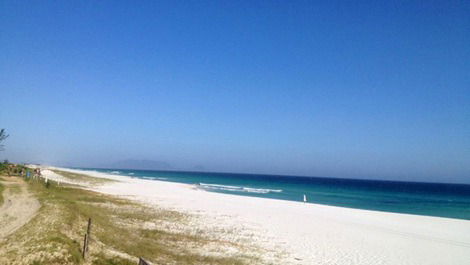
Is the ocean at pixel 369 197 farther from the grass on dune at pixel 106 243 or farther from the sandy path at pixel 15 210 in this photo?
the sandy path at pixel 15 210

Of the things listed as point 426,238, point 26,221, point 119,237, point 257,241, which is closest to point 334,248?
point 257,241

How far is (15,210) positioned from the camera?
1866 centimetres

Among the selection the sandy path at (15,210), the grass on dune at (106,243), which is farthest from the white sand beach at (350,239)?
the sandy path at (15,210)

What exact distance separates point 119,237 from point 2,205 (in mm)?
10299

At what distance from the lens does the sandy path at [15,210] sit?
48.4ft

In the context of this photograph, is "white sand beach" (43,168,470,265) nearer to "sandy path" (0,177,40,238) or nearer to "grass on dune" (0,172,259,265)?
"grass on dune" (0,172,259,265)

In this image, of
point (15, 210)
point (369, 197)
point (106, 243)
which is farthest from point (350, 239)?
point (369, 197)

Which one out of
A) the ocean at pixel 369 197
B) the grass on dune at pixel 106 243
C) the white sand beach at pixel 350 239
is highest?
the grass on dune at pixel 106 243

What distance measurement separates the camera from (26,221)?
15586 millimetres

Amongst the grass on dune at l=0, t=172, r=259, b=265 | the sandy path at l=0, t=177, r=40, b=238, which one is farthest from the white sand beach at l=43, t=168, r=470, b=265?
the sandy path at l=0, t=177, r=40, b=238

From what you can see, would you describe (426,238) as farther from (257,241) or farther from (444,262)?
(257,241)

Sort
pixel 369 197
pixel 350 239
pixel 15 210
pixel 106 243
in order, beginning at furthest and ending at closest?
pixel 369 197
pixel 350 239
pixel 15 210
pixel 106 243

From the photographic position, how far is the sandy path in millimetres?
14752

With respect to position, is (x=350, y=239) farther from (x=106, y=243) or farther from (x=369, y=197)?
(x=369, y=197)
